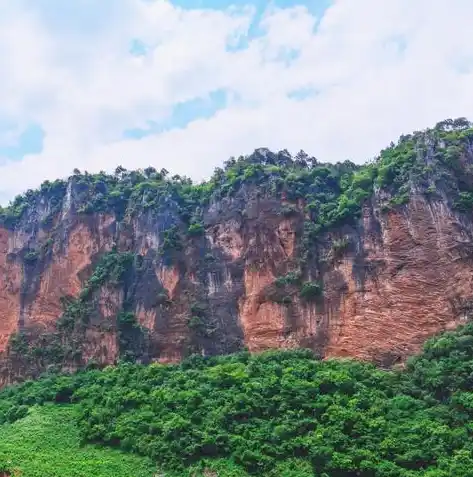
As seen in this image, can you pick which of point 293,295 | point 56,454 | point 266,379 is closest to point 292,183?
point 293,295

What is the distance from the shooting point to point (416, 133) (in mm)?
30859

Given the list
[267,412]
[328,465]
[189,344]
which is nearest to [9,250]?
[189,344]

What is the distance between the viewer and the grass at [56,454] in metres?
19.9

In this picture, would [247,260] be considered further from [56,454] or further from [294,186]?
[56,454]

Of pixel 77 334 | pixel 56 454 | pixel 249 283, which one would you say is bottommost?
pixel 56 454

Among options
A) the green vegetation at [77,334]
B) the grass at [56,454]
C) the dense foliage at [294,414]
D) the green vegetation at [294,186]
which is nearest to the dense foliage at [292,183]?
the green vegetation at [294,186]

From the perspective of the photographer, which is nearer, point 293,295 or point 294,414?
point 294,414

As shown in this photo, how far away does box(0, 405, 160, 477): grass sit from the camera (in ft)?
65.4

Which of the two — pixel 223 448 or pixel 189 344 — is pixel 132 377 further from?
pixel 223 448

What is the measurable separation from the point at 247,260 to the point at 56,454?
12.4m

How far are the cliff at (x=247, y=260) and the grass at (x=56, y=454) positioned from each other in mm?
6435

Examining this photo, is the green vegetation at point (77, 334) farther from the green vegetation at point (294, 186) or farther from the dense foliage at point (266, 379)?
the green vegetation at point (294, 186)

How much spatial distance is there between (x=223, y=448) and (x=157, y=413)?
11.9ft

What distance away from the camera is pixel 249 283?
3011cm
